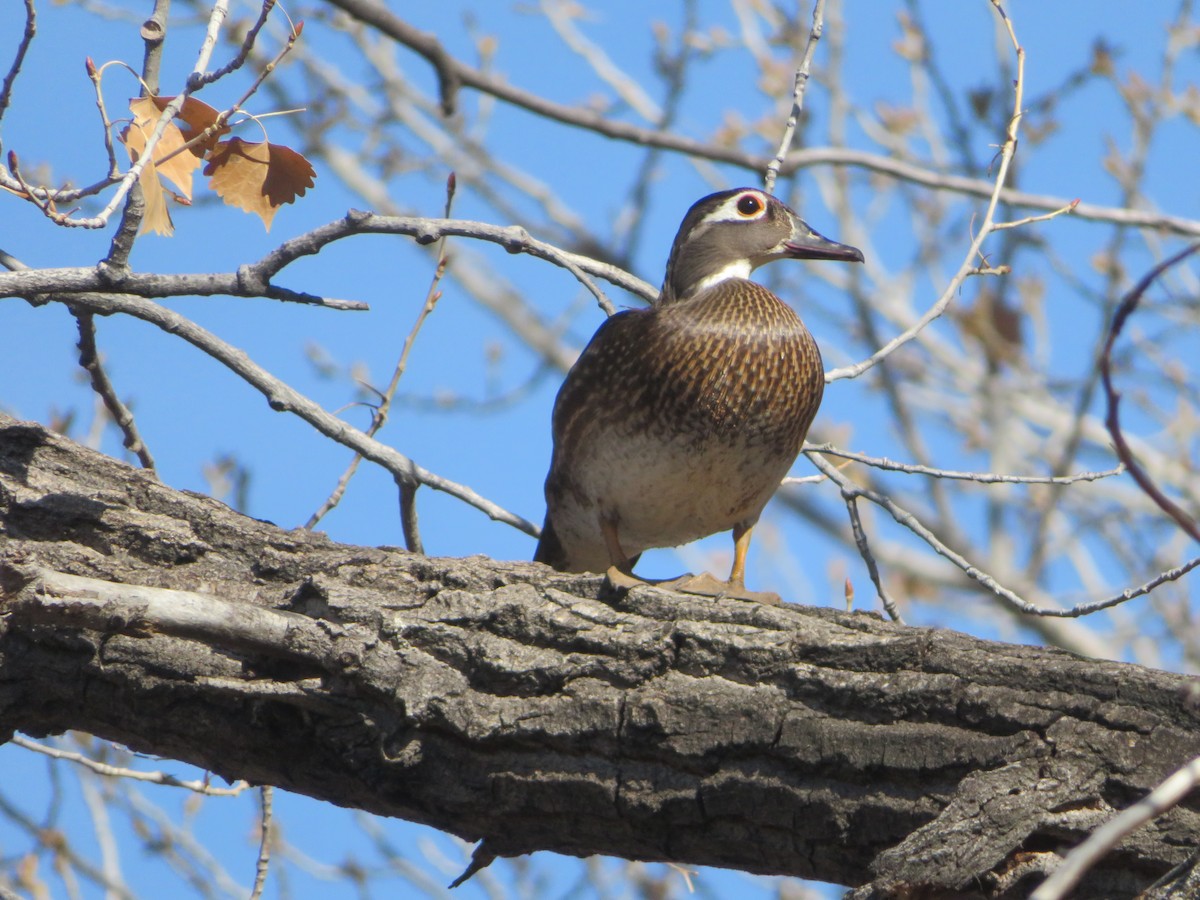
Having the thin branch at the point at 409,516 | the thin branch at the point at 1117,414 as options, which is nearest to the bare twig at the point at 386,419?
the thin branch at the point at 409,516

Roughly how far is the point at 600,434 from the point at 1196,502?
7382 millimetres

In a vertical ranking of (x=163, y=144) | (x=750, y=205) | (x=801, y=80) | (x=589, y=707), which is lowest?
(x=589, y=707)

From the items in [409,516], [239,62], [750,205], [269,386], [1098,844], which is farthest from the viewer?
[750,205]

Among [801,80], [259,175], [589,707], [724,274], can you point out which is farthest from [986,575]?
[259,175]

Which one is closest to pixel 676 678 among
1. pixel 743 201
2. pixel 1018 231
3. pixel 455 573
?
pixel 455 573

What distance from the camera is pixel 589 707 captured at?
3.12 m

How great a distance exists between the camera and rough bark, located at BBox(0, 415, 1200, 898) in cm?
280

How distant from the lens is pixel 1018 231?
1062cm

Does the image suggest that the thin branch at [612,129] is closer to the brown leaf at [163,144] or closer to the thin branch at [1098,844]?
the brown leaf at [163,144]

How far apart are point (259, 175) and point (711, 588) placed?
5.45 feet

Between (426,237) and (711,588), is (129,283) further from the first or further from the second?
(711,588)

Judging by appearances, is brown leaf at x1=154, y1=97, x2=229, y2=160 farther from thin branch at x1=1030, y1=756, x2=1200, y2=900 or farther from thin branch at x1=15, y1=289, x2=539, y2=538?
thin branch at x1=1030, y1=756, x2=1200, y2=900

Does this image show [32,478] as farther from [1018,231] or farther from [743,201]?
[1018,231]

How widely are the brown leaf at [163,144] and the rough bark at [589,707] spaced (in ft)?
2.94
